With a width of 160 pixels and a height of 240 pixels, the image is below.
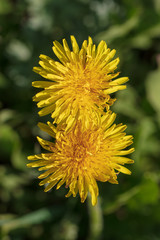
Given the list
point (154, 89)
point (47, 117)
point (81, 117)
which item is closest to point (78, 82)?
point (81, 117)

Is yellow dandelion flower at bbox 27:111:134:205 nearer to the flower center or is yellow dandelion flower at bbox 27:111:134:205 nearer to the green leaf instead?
the flower center

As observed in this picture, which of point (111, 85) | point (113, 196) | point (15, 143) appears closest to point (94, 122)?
point (111, 85)

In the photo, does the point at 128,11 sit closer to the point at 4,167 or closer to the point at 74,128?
the point at 74,128

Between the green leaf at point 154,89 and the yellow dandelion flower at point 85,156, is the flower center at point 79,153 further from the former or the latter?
the green leaf at point 154,89

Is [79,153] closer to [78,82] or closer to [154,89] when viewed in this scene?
[78,82]

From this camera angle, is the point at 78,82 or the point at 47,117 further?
the point at 47,117

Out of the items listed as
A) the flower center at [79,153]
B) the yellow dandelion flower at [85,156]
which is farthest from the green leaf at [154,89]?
the flower center at [79,153]

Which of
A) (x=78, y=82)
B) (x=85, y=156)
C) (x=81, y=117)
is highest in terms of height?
(x=78, y=82)
